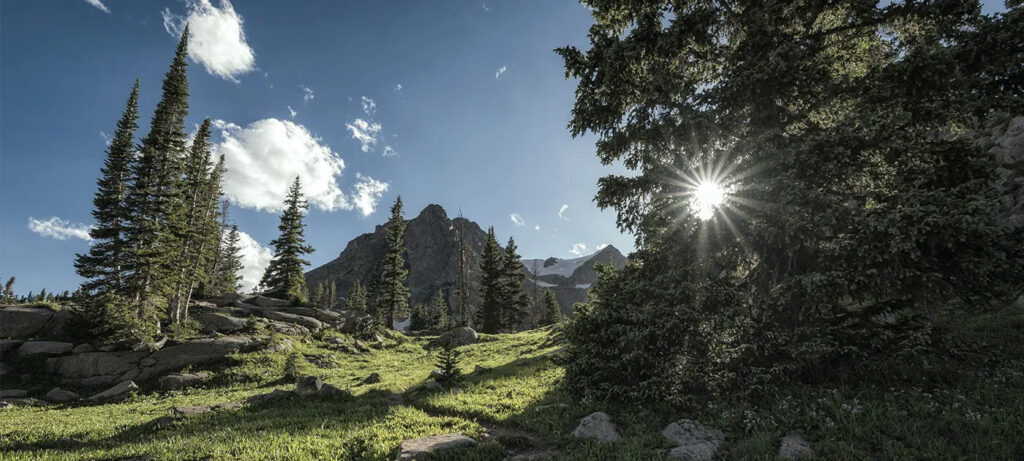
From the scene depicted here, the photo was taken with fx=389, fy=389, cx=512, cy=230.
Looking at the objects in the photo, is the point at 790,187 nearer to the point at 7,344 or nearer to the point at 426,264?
the point at 7,344

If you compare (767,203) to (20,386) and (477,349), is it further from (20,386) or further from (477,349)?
(20,386)

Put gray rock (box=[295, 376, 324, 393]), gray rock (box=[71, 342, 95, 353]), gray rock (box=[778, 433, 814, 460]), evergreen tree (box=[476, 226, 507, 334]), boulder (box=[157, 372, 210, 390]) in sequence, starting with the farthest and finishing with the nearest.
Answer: evergreen tree (box=[476, 226, 507, 334]), gray rock (box=[71, 342, 95, 353]), boulder (box=[157, 372, 210, 390]), gray rock (box=[295, 376, 324, 393]), gray rock (box=[778, 433, 814, 460])

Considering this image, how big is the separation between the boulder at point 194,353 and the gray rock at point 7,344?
6.76m

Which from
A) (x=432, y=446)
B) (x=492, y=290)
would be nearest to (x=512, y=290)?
(x=492, y=290)

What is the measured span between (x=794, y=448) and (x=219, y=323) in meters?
31.8

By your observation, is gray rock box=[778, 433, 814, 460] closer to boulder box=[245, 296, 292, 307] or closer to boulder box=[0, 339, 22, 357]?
boulder box=[0, 339, 22, 357]

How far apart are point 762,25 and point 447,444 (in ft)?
39.5

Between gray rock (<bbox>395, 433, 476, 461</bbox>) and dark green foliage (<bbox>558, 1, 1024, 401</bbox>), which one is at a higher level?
dark green foliage (<bbox>558, 1, 1024, 401</bbox>)

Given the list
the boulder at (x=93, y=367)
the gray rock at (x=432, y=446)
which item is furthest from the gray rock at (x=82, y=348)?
the gray rock at (x=432, y=446)

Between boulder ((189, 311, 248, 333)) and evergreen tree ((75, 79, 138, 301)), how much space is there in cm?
509

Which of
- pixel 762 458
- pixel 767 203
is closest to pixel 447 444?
pixel 762 458

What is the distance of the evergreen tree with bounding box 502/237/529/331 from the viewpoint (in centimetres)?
4800

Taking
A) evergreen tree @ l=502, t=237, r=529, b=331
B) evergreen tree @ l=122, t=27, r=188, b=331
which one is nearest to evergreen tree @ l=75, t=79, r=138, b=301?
evergreen tree @ l=122, t=27, r=188, b=331

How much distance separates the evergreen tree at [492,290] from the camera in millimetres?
46781
